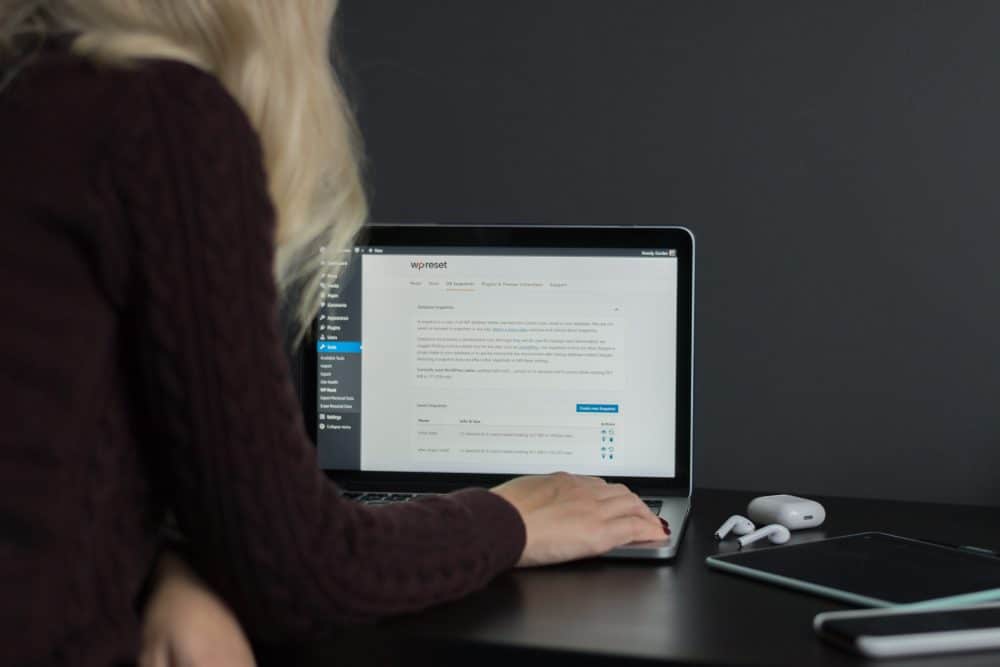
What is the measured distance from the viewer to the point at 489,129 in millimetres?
1565

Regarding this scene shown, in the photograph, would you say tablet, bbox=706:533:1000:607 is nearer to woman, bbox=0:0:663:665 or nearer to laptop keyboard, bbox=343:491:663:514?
laptop keyboard, bbox=343:491:663:514

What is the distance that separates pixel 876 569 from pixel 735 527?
196mm

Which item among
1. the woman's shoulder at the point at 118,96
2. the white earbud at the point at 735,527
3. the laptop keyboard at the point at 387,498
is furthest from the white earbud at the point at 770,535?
the woman's shoulder at the point at 118,96

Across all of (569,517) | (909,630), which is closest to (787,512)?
(569,517)

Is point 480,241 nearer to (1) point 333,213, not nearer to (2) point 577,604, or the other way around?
(1) point 333,213

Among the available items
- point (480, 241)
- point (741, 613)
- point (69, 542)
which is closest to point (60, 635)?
point (69, 542)

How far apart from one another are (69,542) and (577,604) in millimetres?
424

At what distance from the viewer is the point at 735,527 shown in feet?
3.91

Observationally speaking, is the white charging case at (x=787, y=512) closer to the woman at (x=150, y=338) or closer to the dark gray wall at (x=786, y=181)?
the dark gray wall at (x=786, y=181)

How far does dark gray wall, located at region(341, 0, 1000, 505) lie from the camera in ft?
4.58

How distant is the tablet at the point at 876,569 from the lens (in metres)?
0.94

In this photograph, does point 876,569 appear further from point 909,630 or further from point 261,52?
point 261,52

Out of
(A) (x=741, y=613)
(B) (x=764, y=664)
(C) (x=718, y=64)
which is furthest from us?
(C) (x=718, y=64)

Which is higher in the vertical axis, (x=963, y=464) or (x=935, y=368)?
(x=935, y=368)
